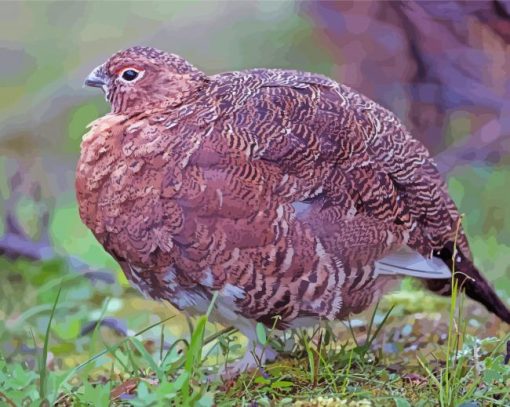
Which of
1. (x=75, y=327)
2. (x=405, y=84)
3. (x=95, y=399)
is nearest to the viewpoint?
(x=95, y=399)

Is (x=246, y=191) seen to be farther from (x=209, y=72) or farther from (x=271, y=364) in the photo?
(x=209, y=72)

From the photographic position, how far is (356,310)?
2.66m

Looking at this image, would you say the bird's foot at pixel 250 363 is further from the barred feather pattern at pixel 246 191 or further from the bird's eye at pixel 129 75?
the bird's eye at pixel 129 75

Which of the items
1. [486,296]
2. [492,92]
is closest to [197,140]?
[486,296]

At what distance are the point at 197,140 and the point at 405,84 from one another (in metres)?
3.31

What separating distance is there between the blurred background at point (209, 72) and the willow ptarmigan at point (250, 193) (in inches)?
28.4

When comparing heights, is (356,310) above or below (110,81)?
below

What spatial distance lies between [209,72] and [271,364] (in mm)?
4495

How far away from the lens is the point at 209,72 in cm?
693

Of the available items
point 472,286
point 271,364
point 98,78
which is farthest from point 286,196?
point 472,286

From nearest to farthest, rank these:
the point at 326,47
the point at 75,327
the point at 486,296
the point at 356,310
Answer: the point at 356,310 → the point at 486,296 → the point at 75,327 → the point at 326,47

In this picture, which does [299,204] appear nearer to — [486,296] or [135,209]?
[135,209]

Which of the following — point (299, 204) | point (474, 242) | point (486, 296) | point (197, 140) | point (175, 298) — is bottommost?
point (474, 242)

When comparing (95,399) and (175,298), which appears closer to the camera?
(95,399)
